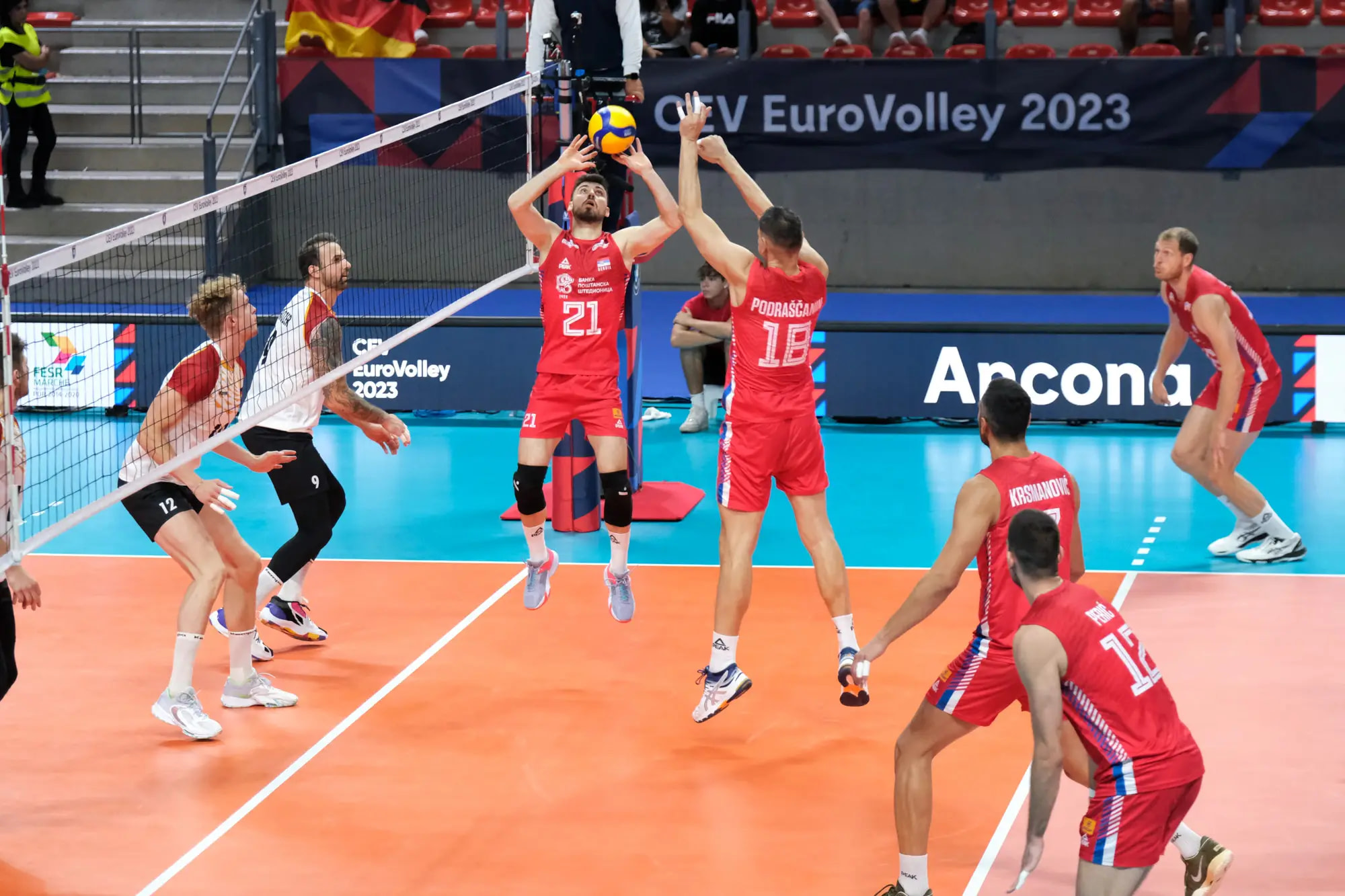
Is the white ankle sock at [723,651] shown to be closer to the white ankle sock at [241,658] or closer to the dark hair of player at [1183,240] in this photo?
the white ankle sock at [241,658]

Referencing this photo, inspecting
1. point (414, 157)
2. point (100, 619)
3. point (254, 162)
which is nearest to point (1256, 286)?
point (414, 157)

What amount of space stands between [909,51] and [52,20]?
451 inches

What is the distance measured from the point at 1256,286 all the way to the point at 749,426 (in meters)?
14.6

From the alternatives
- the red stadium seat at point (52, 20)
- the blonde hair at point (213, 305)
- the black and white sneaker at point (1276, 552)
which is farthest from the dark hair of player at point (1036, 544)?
the red stadium seat at point (52, 20)

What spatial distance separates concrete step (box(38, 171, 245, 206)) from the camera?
20859 millimetres

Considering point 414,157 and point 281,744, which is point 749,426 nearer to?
point 281,744

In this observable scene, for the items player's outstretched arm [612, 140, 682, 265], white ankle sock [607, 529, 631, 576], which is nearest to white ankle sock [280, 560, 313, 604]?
white ankle sock [607, 529, 631, 576]

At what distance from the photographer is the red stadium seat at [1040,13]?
20.3m

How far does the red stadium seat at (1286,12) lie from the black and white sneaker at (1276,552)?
11.0 meters

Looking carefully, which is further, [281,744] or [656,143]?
[656,143]

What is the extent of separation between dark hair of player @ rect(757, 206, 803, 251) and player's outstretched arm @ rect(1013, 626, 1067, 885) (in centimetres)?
307

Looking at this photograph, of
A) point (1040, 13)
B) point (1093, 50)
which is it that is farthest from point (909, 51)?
point (1093, 50)

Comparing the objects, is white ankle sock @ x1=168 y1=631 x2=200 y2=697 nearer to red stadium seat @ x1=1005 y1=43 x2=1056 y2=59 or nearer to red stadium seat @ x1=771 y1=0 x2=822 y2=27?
red stadium seat @ x1=1005 y1=43 x2=1056 y2=59

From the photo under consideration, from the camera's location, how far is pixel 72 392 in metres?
16.5
